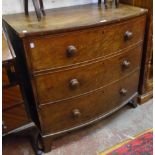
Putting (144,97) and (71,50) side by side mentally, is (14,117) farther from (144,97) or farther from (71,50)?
(144,97)

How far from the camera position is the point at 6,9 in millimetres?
1455

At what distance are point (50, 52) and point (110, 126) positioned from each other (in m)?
0.87

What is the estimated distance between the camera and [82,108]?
139 cm

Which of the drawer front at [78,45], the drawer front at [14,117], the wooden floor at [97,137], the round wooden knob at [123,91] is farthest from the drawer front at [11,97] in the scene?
the round wooden knob at [123,91]

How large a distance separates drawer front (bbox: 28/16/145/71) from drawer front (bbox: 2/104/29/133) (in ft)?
0.86

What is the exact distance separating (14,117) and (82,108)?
0.45m

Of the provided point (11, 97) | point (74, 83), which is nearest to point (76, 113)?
point (74, 83)

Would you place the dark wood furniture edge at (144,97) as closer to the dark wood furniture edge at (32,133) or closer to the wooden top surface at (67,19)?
the wooden top surface at (67,19)

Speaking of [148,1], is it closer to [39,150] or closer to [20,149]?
[39,150]

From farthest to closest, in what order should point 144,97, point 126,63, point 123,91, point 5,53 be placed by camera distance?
point 144,97 → point 123,91 → point 126,63 → point 5,53

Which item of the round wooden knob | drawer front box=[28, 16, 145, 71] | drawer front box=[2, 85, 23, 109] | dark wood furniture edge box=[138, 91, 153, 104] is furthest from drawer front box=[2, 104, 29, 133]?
dark wood furniture edge box=[138, 91, 153, 104]

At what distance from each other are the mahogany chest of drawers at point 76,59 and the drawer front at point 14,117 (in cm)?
10

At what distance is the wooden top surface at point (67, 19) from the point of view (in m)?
1.05

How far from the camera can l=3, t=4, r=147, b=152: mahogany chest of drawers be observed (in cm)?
109
